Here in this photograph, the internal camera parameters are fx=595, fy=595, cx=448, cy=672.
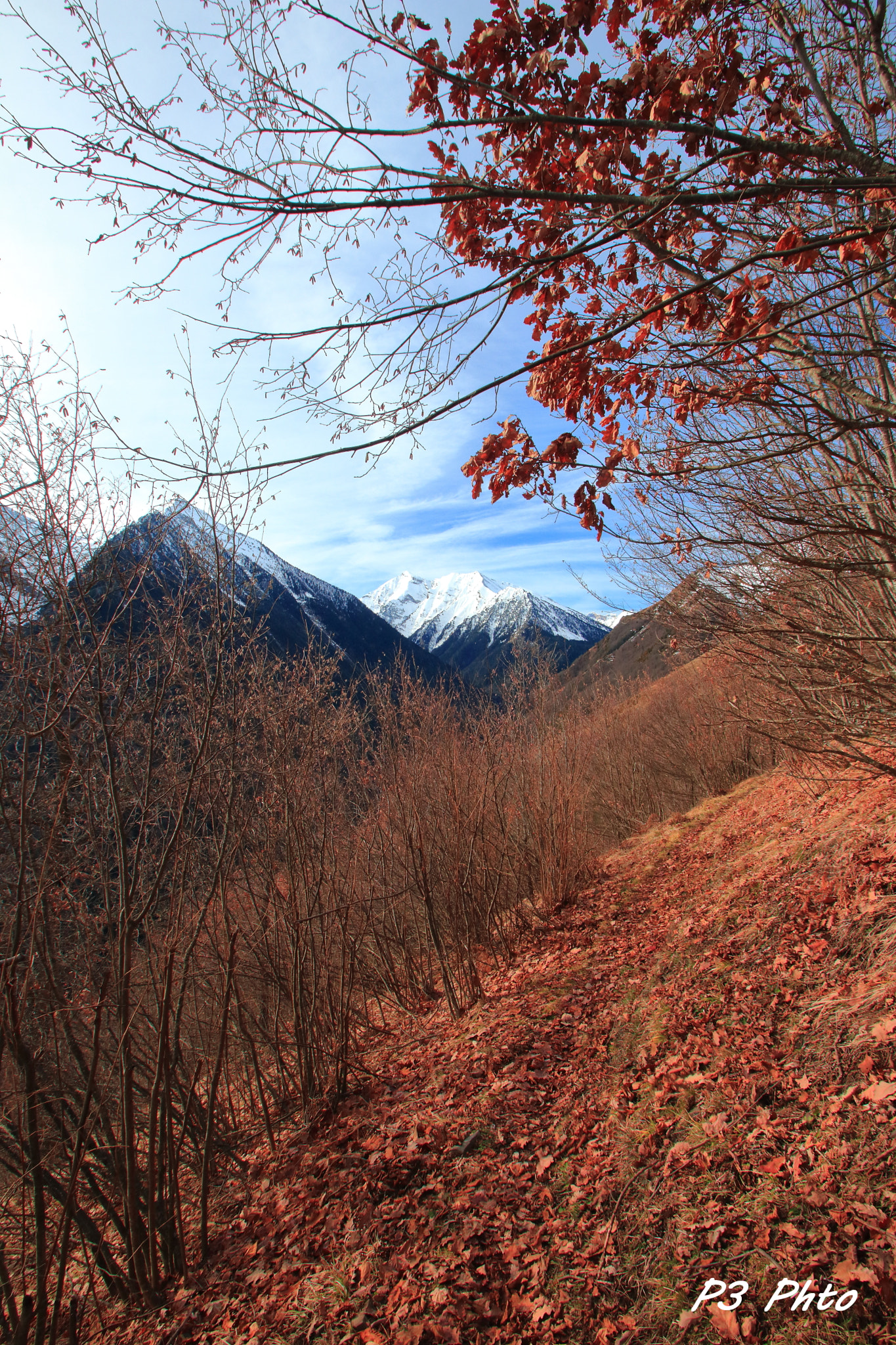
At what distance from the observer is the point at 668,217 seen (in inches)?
96.0

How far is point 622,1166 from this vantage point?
2.99 metres

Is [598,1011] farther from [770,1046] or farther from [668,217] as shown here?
[668,217]

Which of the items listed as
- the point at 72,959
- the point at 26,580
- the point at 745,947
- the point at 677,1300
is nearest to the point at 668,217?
the point at 26,580

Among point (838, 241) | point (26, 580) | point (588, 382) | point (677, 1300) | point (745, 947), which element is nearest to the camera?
point (838, 241)

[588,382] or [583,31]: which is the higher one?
[583,31]

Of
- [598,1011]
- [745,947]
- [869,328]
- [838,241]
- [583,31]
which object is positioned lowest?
[598,1011]

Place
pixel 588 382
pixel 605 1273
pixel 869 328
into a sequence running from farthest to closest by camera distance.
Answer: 1. pixel 869 328
2. pixel 588 382
3. pixel 605 1273

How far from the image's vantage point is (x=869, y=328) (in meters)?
3.37

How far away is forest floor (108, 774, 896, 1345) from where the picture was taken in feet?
7.41

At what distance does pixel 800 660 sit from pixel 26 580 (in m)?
5.31

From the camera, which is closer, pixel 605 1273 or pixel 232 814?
pixel 605 1273

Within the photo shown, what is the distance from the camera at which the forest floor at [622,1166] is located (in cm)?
226

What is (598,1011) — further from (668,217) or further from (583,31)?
(583,31)

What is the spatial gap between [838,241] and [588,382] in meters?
1.01
